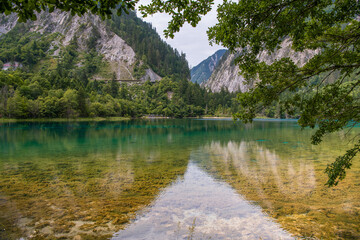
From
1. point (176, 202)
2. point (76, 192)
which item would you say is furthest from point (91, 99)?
point (176, 202)

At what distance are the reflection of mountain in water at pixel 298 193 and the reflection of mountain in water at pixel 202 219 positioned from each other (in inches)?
30.7

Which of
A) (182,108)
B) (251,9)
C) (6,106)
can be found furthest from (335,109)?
(182,108)

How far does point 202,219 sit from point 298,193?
19.8 ft

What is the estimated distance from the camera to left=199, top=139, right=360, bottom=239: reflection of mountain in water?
8.01 m

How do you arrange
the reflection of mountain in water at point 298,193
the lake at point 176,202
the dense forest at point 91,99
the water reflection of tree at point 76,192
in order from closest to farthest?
1. the lake at point 176,202
2. the reflection of mountain in water at point 298,193
3. the water reflection of tree at point 76,192
4. the dense forest at point 91,99

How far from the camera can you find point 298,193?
11617 mm

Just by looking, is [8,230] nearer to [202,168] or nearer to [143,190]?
[143,190]

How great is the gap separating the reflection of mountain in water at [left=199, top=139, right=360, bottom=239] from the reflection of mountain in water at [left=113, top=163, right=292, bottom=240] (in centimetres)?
78

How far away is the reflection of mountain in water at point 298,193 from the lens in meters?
8.01

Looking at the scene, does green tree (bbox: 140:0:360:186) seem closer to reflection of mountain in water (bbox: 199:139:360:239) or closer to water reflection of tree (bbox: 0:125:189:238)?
reflection of mountain in water (bbox: 199:139:360:239)

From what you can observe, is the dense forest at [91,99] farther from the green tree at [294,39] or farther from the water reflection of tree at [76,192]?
the green tree at [294,39]

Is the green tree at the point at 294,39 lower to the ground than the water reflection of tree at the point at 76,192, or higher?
higher

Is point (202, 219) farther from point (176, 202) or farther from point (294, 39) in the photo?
point (294, 39)

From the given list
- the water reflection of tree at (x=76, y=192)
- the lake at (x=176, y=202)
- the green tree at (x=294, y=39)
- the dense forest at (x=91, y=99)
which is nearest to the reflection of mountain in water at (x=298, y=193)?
the lake at (x=176, y=202)
